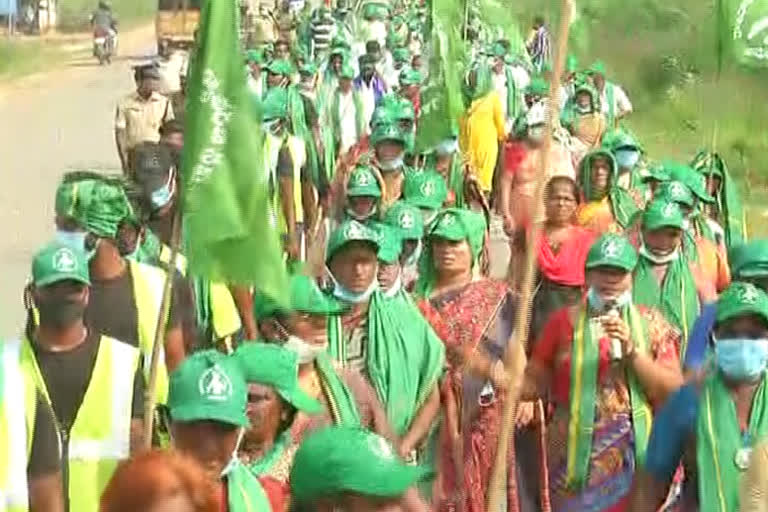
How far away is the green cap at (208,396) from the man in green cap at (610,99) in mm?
10348

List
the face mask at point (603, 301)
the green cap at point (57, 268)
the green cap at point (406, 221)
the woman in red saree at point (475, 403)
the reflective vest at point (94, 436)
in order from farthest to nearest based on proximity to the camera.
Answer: the green cap at point (406, 221)
the woman in red saree at point (475, 403)
the face mask at point (603, 301)
the green cap at point (57, 268)
the reflective vest at point (94, 436)

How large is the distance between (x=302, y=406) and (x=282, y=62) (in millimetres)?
10607

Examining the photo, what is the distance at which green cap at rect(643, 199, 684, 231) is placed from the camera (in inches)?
300

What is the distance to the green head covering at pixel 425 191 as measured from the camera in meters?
9.48

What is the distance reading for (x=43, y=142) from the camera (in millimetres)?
19906

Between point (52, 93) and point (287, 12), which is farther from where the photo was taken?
point (287, 12)

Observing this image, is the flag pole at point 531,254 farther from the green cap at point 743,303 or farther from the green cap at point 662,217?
the green cap at point 662,217

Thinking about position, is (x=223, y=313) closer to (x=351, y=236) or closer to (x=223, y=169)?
(x=351, y=236)

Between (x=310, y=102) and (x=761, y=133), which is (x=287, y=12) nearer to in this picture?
(x=310, y=102)

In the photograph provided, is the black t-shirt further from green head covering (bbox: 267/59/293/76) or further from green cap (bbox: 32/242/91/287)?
green head covering (bbox: 267/59/293/76)

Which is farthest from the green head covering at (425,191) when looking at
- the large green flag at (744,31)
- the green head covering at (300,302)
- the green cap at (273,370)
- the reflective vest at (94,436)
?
the green cap at (273,370)

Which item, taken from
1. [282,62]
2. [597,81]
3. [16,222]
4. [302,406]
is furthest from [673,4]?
[302,406]

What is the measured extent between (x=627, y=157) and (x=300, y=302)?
4914 mm

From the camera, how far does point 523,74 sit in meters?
19.0
